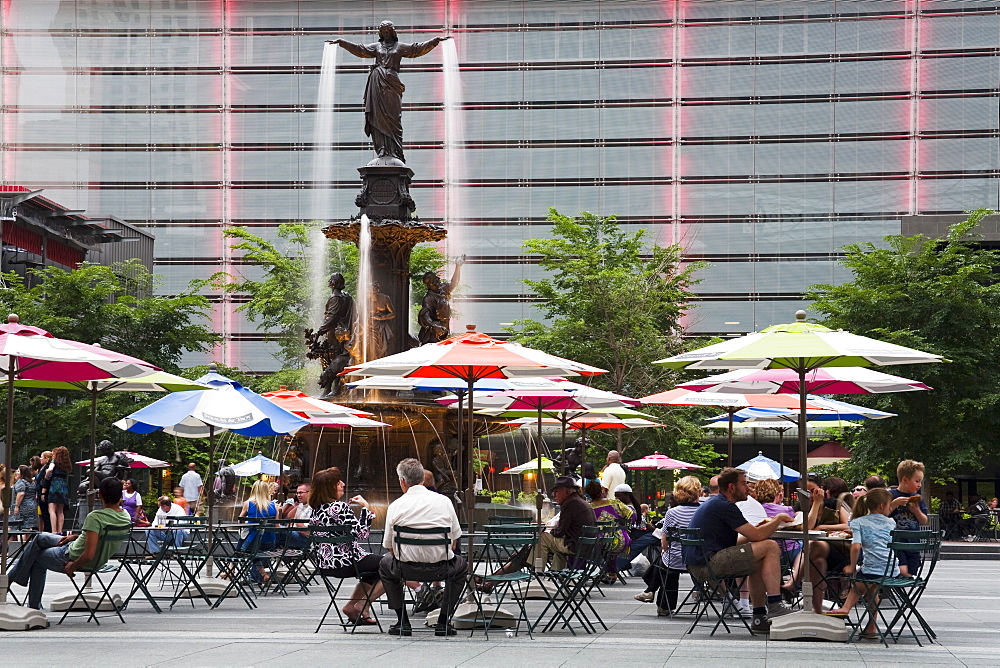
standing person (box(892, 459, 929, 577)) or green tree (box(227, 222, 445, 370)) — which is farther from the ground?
green tree (box(227, 222, 445, 370))

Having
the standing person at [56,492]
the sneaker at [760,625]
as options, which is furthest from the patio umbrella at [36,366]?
the standing person at [56,492]

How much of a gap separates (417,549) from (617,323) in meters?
30.4

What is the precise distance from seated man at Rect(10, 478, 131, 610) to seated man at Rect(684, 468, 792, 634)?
5095mm

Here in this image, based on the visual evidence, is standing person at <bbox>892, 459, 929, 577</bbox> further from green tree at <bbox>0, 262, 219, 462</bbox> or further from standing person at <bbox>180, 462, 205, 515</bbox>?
green tree at <bbox>0, 262, 219, 462</bbox>

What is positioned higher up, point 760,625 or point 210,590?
point 760,625

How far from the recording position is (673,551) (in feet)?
44.1

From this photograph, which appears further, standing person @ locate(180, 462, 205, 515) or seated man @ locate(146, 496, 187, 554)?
standing person @ locate(180, 462, 205, 515)

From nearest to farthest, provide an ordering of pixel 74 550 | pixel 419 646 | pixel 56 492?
pixel 419 646 → pixel 74 550 → pixel 56 492

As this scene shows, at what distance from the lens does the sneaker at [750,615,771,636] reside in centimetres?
1198

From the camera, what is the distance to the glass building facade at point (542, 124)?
63.0 m

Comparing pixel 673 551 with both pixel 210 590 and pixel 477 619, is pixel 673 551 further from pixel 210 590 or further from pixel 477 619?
pixel 210 590

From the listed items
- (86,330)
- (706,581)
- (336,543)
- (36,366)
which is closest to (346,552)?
(336,543)

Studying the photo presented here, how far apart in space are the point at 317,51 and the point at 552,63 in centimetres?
1127

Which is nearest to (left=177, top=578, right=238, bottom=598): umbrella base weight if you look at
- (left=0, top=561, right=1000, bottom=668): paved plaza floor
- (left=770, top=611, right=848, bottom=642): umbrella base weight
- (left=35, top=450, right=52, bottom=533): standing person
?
(left=0, top=561, right=1000, bottom=668): paved plaza floor
